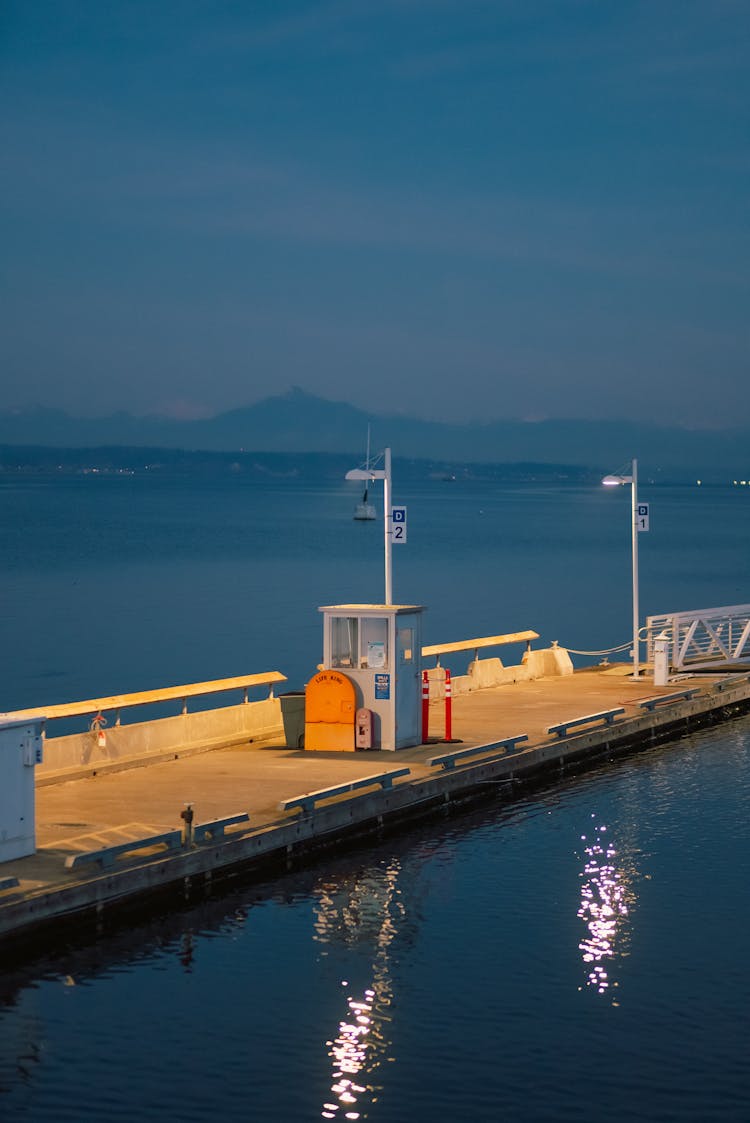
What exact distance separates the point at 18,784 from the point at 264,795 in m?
Answer: 4.50

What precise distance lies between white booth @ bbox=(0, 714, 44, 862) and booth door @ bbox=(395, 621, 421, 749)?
310 inches

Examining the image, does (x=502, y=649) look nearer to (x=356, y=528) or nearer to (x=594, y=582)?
(x=594, y=582)

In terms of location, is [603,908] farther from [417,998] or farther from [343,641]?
[343,641]

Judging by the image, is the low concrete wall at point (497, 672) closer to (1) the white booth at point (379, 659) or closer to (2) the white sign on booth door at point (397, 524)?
(2) the white sign on booth door at point (397, 524)

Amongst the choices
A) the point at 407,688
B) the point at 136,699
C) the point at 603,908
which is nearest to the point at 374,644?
the point at 407,688

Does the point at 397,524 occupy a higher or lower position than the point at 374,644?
higher

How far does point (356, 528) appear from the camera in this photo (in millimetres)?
191625

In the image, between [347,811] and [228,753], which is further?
[228,753]

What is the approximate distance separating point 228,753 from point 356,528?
169 metres

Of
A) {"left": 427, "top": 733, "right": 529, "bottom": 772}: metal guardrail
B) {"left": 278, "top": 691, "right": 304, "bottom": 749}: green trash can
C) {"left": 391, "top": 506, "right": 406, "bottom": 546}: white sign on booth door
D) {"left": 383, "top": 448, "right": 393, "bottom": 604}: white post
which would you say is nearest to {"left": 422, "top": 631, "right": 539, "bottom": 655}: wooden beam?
{"left": 391, "top": 506, "right": 406, "bottom": 546}: white sign on booth door

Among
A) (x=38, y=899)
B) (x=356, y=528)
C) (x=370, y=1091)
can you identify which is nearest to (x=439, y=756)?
(x=38, y=899)

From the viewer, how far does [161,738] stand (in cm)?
2273

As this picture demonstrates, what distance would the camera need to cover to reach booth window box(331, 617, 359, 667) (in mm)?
23125

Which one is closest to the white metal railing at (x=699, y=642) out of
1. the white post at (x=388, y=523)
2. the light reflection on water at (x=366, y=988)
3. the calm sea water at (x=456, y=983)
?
the calm sea water at (x=456, y=983)
